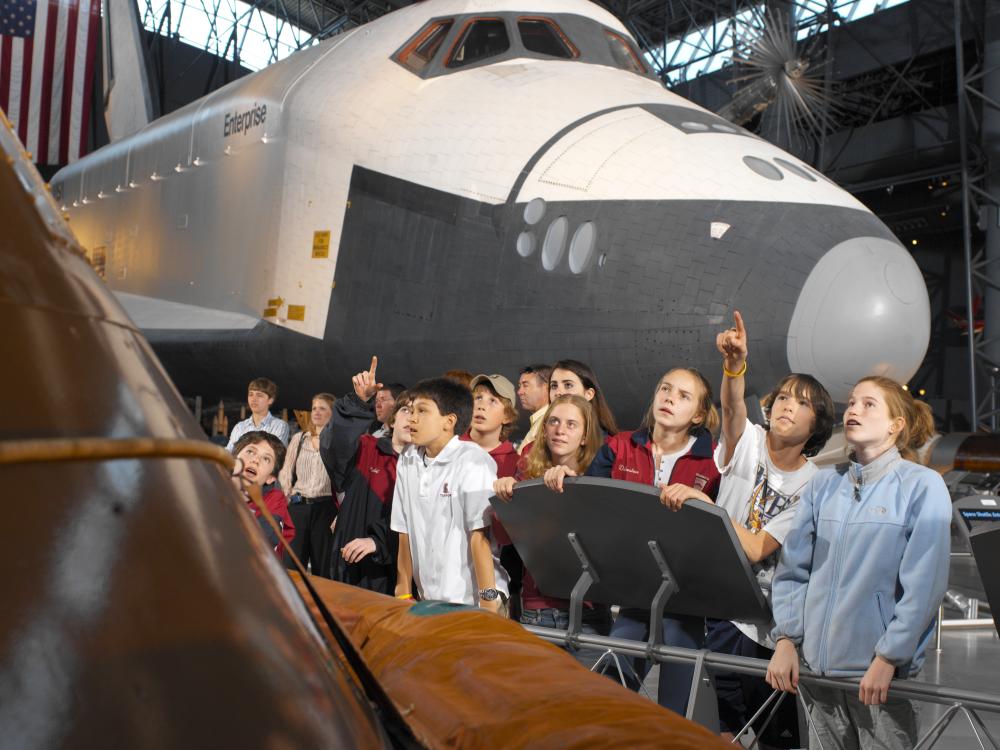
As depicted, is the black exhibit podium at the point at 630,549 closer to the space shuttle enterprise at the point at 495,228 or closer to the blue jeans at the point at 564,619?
the blue jeans at the point at 564,619

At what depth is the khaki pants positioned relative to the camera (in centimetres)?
228

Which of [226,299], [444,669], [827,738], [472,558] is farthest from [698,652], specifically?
[226,299]

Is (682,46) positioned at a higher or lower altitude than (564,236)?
higher

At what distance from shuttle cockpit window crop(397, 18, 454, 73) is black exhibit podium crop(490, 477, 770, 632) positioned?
428 cm

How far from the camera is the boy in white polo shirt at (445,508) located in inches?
125


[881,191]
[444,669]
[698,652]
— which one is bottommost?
[698,652]

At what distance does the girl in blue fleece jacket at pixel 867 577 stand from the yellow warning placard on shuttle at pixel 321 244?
4.16 m

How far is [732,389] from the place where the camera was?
2967 mm

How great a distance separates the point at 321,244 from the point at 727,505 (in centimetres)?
382

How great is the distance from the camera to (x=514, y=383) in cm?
513

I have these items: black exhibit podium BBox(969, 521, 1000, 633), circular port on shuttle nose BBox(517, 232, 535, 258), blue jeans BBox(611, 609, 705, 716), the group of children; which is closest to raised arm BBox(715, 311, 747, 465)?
the group of children

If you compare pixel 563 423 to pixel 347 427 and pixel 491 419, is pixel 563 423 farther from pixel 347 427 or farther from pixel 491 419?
pixel 347 427

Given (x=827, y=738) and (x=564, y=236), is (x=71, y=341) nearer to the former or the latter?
(x=827, y=738)

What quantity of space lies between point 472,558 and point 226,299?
4272mm
